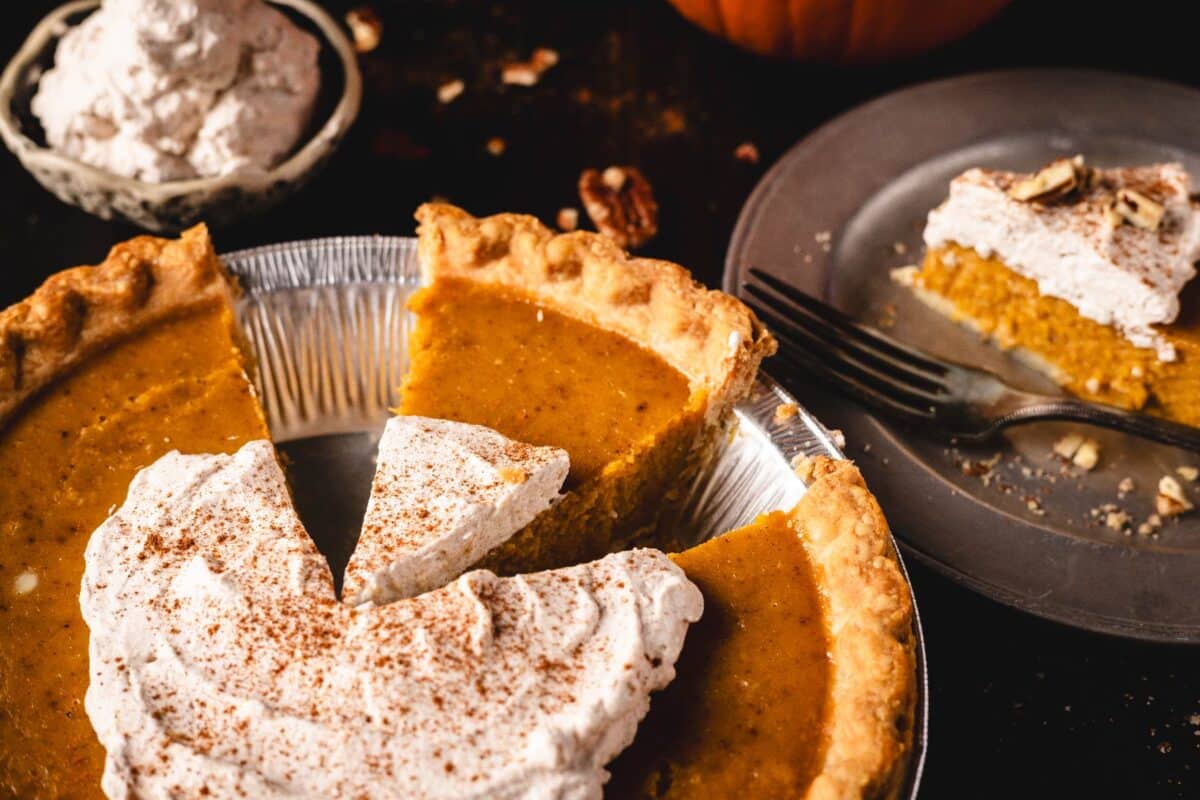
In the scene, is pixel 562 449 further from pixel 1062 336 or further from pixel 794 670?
pixel 1062 336

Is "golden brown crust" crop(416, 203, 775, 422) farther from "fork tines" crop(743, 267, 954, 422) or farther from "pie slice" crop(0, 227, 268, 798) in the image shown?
"pie slice" crop(0, 227, 268, 798)

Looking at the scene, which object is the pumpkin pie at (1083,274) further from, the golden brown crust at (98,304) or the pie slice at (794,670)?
the golden brown crust at (98,304)

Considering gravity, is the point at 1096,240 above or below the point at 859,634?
above

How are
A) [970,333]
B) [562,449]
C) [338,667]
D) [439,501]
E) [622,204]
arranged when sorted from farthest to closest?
[622,204] → [970,333] → [562,449] → [439,501] → [338,667]

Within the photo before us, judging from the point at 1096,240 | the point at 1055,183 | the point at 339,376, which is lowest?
the point at 339,376

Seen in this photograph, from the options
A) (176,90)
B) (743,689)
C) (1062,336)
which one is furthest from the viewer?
(1062,336)

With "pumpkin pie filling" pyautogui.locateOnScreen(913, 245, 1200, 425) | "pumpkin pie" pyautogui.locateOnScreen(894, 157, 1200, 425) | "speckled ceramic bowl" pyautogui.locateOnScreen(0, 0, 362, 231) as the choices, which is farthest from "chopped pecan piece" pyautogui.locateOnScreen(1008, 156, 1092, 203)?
"speckled ceramic bowl" pyautogui.locateOnScreen(0, 0, 362, 231)

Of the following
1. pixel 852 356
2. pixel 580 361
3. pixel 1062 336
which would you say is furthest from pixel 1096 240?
pixel 580 361
